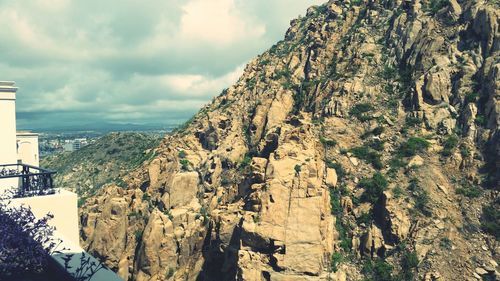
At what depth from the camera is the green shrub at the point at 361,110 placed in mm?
41925

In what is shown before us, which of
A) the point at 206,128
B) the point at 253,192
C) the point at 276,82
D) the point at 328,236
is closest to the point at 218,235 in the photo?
the point at 253,192

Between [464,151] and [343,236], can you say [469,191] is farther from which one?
[343,236]

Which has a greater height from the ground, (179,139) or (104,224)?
(179,139)

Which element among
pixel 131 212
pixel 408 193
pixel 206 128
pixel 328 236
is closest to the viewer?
pixel 328 236

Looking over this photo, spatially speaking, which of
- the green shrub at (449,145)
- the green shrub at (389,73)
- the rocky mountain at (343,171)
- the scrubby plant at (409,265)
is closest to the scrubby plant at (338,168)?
the rocky mountain at (343,171)

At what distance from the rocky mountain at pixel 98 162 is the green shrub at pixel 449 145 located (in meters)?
49.7

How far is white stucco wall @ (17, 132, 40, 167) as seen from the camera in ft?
107

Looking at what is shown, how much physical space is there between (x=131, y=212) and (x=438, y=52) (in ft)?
124

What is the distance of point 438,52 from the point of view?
43.4 metres

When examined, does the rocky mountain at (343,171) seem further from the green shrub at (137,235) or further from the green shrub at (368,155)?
the green shrub at (368,155)

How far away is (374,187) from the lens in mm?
35000

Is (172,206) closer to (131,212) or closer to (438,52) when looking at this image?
(131,212)

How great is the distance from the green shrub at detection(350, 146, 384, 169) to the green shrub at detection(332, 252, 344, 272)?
942cm

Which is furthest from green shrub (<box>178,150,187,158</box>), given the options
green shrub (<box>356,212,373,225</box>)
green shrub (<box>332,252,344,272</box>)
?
green shrub (<box>332,252,344,272</box>)
